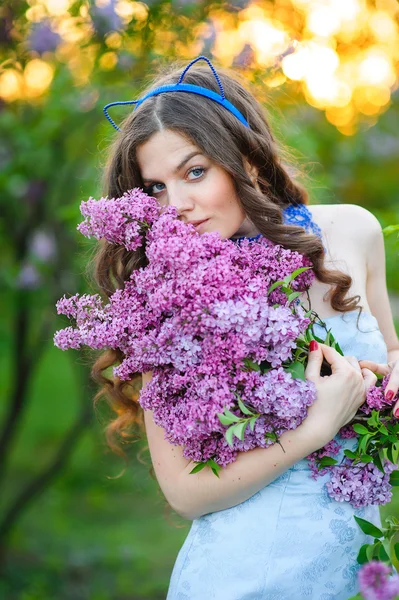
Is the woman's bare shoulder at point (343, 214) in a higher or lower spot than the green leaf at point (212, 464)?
higher

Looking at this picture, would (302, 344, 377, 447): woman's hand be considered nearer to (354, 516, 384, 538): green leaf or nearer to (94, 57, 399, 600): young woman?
(94, 57, 399, 600): young woman

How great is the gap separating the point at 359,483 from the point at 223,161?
1.03 metres

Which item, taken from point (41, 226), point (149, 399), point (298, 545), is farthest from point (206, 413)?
point (41, 226)

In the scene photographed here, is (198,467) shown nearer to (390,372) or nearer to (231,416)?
(231,416)

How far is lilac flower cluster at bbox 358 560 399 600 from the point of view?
3.73 ft

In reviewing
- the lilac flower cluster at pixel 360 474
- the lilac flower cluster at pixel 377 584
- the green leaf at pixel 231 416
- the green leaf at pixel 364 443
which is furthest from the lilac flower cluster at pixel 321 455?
the lilac flower cluster at pixel 377 584

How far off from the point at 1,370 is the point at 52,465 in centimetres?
488

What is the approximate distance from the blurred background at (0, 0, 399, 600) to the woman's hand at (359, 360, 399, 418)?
1.16 m

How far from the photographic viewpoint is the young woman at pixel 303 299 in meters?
1.99

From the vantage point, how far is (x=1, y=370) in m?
9.77

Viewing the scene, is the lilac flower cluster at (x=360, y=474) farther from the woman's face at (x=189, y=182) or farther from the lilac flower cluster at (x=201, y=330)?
Result: the woman's face at (x=189, y=182)

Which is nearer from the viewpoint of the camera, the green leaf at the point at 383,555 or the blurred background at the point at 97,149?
the green leaf at the point at 383,555

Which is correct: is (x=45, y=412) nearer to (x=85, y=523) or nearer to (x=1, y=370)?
(x=1, y=370)

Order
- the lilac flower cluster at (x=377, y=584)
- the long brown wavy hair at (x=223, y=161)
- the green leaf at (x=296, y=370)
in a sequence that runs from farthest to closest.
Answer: the long brown wavy hair at (x=223, y=161)
the green leaf at (x=296, y=370)
the lilac flower cluster at (x=377, y=584)
